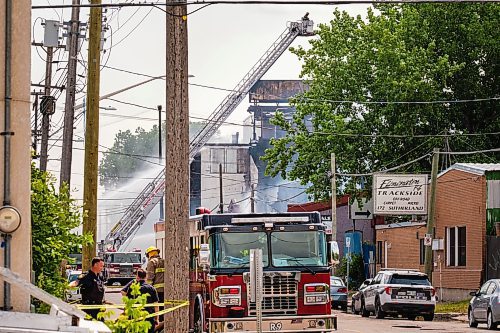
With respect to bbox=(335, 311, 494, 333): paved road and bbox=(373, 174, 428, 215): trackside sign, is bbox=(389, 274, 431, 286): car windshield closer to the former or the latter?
bbox=(335, 311, 494, 333): paved road

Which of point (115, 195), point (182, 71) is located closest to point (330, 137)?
point (182, 71)

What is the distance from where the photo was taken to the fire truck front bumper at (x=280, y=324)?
→ 2264cm

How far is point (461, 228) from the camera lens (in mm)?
49938

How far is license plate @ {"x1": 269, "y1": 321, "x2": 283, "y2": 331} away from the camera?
22.8 meters

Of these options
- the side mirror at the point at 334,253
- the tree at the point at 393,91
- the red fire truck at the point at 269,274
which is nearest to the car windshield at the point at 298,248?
the red fire truck at the point at 269,274

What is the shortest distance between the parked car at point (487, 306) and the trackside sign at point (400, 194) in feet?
62.4

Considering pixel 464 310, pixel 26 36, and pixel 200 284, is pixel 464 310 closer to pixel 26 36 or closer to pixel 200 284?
pixel 200 284

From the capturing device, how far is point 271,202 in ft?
366

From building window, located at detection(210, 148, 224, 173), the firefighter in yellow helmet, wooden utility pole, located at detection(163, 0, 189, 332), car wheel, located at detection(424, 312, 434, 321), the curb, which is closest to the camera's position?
wooden utility pole, located at detection(163, 0, 189, 332)

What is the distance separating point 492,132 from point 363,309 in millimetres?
A: 22183

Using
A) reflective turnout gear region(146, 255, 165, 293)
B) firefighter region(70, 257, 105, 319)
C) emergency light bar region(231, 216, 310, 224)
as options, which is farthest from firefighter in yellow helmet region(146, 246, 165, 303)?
firefighter region(70, 257, 105, 319)

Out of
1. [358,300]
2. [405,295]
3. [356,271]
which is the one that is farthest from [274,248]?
[356,271]

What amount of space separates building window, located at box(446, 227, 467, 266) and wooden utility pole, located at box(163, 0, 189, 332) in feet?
114

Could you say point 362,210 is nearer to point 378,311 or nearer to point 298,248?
point 378,311
